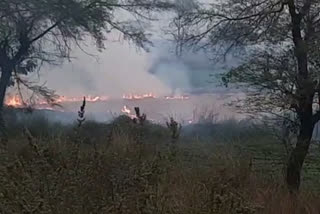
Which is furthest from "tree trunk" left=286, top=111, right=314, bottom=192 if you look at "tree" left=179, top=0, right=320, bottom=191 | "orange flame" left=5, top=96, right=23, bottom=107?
"orange flame" left=5, top=96, right=23, bottom=107

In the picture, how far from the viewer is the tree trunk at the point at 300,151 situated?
8.75m

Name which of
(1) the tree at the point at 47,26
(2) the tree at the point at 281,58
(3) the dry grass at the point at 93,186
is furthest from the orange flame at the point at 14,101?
(3) the dry grass at the point at 93,186

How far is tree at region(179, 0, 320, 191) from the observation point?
8.31 meters

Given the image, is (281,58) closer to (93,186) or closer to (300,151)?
(300,151)

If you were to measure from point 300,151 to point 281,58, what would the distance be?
52.6 inches

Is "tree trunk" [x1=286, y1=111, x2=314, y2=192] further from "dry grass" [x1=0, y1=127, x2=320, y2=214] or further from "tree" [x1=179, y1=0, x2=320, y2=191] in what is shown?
"dry grass" [x1=0, y1=127, x2=320, y2=214]

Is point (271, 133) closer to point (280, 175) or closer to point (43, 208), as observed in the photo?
point (280, 175)

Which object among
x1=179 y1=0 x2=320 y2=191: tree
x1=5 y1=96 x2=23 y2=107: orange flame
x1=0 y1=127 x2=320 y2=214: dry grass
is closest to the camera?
x1=0 y1=127 x2=320 y2=214: dry grass

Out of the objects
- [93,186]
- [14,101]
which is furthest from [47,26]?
[93,186]

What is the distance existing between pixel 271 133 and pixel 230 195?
16.6 feet

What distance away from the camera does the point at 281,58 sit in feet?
28.3

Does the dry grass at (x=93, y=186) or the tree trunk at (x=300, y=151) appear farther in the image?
the tree trunk at (x=300, y=151)

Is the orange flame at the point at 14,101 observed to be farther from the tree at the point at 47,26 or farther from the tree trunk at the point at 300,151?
the tree trunk at the point at 300,151

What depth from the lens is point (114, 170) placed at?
193 inches
